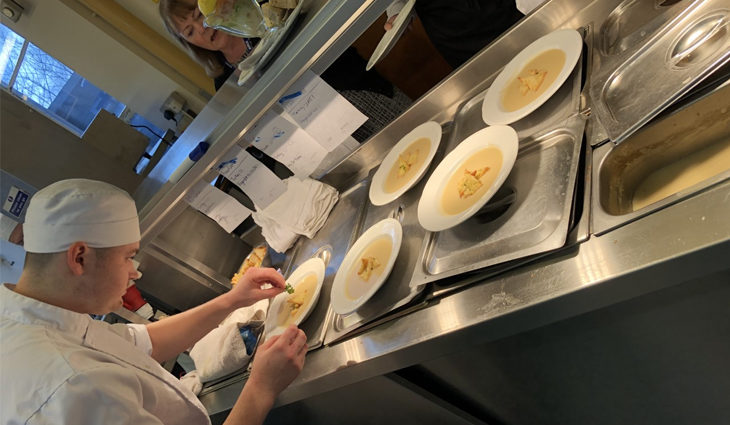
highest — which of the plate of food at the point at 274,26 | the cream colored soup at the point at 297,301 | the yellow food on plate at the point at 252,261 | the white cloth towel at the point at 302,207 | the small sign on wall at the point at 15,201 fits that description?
the plate of food at the point at 274,26

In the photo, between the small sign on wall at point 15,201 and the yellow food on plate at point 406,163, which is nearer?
the yellow food on plate at point 406,163

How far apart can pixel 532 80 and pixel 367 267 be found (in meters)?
0.71

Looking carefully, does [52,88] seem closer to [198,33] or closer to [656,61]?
[198,33]

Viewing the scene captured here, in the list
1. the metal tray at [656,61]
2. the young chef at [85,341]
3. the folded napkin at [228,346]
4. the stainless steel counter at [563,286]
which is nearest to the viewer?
the stainless steel counter at [563,286]

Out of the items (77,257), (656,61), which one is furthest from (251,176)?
(656,61)

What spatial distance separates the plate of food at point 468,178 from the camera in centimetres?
113

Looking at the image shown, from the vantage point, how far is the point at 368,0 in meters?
1.14

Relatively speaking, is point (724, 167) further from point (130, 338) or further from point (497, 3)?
point (130, 338)

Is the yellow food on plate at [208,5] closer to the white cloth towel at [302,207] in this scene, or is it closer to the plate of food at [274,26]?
the plate of food at [274,26]

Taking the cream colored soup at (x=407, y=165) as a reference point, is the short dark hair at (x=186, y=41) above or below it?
above

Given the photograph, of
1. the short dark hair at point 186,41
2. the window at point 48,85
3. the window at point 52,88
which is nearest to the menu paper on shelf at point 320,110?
the short dark hair at point 186,41

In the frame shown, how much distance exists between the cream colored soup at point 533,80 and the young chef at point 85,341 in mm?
914

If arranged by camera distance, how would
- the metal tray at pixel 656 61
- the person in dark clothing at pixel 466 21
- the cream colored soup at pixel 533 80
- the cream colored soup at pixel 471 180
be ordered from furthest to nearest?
the person in dark clothing at pixel 466 21, the cream colored soup at pixel 533 80, the cream colored soup at pixel 471 180, the metal tray at pixel 656 61

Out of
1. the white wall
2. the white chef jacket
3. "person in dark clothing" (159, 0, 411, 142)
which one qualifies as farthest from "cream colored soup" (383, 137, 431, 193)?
the white wall
